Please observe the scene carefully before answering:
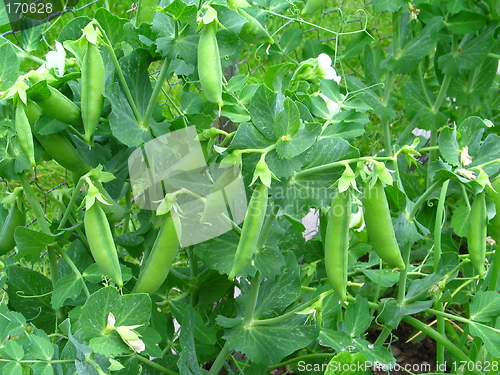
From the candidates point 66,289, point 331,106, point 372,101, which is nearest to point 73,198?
point 66,289

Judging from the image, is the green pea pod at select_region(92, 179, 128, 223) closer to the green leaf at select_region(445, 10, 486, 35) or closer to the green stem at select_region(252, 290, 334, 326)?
the green stem at select_region(252, 290, 334, 326)

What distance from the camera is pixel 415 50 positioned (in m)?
1.64

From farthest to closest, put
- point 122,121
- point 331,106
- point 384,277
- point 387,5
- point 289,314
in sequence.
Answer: point 387,5 → point 384,277 → point 331,106 → point 289,314 → point 122,121

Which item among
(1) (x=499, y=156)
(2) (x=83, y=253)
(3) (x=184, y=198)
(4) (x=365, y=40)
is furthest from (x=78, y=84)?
(4) (x=365, y=40)

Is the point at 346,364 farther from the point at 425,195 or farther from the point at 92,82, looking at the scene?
the point at 92,82

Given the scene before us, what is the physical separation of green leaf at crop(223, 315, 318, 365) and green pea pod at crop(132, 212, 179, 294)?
0.23 meters

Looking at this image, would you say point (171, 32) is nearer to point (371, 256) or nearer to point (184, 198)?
point (184, 198)

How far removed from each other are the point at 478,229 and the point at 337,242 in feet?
0.98

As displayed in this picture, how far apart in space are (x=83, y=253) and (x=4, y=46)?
0.49m

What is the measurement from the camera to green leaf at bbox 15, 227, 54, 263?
1.03 meters

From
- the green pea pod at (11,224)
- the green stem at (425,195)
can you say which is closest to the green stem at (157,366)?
the green pea pod at (11,224)

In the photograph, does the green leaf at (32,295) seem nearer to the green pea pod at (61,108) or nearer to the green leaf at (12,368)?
the green leaf at (12,368)

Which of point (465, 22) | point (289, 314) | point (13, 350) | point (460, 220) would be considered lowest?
point (460, 220)

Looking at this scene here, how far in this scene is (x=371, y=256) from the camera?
1.62 metres
